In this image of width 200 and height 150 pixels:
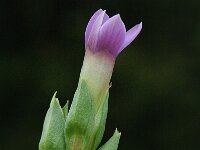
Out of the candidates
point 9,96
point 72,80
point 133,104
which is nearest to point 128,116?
point 133,104

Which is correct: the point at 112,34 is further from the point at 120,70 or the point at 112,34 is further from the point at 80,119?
the point at 120,70

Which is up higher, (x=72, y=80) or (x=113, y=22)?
(x=72, y=80)

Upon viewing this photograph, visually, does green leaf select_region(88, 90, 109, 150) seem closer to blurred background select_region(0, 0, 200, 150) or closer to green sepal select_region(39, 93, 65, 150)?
green sepal select_region(39, 93, 65, 150)

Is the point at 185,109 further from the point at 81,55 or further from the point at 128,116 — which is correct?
the point at 81,55

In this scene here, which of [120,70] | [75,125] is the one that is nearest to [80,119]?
[75,125]

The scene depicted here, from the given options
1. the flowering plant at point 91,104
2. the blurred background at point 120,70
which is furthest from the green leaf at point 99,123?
the blurred background at point 120,70
